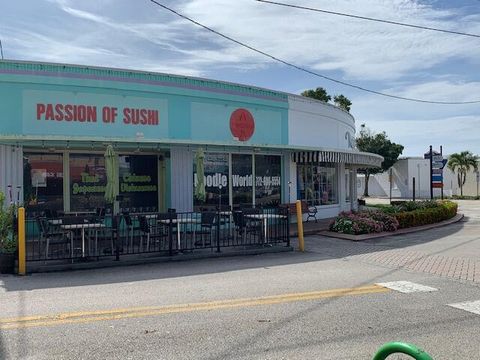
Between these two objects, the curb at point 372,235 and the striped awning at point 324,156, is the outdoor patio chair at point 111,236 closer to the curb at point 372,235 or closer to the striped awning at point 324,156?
the curb at point 372,235

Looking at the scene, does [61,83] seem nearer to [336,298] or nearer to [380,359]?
[336,298]

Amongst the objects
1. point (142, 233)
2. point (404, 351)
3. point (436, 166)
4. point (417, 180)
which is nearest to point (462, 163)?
point (417, 180)

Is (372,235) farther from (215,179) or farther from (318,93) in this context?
(318,93)

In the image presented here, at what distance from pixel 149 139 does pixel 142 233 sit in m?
2.64

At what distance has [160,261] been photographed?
10711 mm

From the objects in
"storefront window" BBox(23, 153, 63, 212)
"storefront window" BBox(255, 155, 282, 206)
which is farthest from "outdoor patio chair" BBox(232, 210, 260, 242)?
"storefront window" BBox(23, 153, 63, 212)

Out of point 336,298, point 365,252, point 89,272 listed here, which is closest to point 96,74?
point 89,272

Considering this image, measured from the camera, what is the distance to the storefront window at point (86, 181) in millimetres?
14445

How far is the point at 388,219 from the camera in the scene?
53.3ft

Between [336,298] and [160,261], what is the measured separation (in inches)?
186

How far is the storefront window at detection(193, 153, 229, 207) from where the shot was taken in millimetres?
16484

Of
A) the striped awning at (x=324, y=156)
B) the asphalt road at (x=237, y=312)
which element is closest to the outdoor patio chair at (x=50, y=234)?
the asphalt road at (x=237, y=312)

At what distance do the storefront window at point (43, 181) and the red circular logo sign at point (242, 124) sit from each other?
5.83 meters

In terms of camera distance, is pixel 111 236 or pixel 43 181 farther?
pixel 43 181
